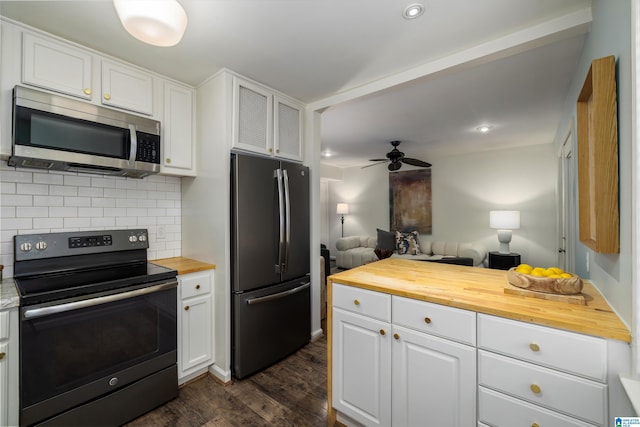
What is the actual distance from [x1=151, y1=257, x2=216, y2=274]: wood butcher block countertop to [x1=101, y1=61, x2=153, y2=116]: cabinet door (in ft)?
3.90

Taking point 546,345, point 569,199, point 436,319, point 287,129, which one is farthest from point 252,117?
point 569,199

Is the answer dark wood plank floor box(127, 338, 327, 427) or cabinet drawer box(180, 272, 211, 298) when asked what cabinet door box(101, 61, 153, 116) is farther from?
dark wood plank floor box(127, 338, 327, 427)

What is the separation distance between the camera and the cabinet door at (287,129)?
8.56 feet

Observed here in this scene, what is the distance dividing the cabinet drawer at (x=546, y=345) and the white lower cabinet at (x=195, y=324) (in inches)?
74.3

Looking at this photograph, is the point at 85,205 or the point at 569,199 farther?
the point at 569,199

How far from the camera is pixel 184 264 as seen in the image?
2312 millimetres

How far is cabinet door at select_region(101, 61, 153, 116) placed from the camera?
200 centimetres

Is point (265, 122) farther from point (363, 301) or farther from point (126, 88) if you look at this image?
point (363, 301)

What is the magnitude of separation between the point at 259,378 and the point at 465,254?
435 cm

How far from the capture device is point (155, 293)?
189 cm

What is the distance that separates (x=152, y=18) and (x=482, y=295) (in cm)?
195

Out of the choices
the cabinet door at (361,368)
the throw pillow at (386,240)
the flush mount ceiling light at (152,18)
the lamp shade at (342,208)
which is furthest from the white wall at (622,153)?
the lamp shade at (342,208)

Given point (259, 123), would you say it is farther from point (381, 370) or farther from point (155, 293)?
point (381, 370)

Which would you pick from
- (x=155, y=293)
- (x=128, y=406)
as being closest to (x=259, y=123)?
(x=155, y=293)
